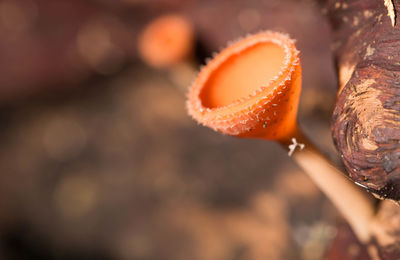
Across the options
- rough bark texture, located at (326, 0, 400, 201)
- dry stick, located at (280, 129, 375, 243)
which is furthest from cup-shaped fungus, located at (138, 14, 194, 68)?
rough bark texture, located at (326, 0, 400, 201)

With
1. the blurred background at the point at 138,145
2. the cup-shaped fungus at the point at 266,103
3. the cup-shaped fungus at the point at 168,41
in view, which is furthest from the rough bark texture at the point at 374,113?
the cup-shaped fungus at the point at 168,41

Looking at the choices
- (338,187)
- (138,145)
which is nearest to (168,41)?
(138,145)

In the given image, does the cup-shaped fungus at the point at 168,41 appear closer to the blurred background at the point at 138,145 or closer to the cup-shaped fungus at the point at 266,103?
the blurred background at the point at 138,145

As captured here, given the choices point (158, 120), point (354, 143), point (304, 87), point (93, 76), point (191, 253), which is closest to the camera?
point (354, 143)

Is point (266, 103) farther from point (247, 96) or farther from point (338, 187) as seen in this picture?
point (338, 187)

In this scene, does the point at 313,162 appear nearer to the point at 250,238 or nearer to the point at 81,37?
the point at 250,238

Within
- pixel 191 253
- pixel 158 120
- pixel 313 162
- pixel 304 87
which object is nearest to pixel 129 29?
pixel 158 120

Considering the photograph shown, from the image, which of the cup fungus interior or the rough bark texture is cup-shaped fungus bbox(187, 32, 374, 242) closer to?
the cup fungus interior
